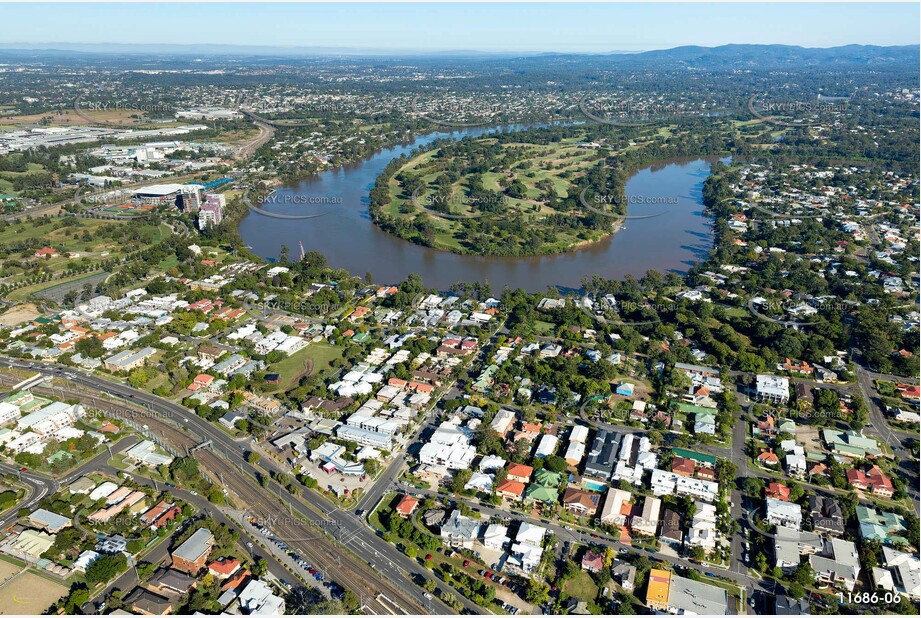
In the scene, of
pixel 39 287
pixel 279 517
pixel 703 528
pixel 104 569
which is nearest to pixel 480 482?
pixel 279 517

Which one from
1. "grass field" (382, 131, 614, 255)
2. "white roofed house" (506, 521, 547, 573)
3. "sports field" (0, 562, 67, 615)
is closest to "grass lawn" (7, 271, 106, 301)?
"grass field" (382, 131, 614, 255)

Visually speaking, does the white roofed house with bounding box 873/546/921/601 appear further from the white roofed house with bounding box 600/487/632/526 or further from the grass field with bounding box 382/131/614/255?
the grass field with bounding box 382/131/614/255

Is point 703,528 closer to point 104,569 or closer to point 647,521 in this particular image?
point 647,521

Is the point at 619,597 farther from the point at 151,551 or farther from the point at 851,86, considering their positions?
the point at 851,86

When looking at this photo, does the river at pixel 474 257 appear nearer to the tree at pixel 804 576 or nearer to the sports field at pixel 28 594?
the tree at pixel 804 576

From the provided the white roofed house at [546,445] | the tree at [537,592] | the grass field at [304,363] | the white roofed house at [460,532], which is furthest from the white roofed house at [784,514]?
the grass field at [304,363]

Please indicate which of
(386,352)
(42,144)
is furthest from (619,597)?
(42,144)
